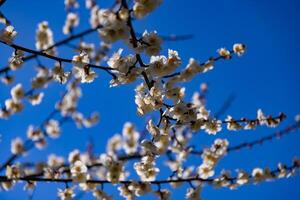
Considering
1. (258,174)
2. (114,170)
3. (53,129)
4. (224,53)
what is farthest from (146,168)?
(53,129)

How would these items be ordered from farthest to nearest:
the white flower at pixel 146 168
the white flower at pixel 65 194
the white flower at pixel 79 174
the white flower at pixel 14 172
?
the white flower at pixel 65 194 < the white flower at pixel 14 172 < the white flower at pixel 79 174 < the white flower at pixel 146 168

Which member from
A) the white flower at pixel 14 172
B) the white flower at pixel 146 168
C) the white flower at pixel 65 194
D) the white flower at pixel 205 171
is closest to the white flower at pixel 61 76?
the white flower at pixel 146 168

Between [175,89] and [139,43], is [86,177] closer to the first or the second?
[175,89]

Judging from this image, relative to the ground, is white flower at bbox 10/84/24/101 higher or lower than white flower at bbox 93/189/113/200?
higher

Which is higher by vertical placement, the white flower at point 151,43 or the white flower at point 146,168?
the white flower at point 151,43

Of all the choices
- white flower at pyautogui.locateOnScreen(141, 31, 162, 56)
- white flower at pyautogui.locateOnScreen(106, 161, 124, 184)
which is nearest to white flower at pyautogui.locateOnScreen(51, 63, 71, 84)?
white flower at pyautogui.locateOnScreen(141, 31, 162, 56)

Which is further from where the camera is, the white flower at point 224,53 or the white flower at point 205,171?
the white flower at point 205,171

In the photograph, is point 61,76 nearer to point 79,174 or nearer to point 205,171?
point 79,174

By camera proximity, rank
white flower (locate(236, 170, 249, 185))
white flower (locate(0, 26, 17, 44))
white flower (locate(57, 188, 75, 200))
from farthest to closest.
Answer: white flower (locate(236, 170, 249, 185)) < white flower (locate(57, 188, 75, 200)) < white flower (locate(0, 26, 17, 44))

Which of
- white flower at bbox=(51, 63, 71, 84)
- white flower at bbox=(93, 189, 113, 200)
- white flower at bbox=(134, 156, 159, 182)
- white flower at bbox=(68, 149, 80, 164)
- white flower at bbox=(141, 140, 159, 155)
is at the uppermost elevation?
white flower at bbox=(68, 149, 80, 164)

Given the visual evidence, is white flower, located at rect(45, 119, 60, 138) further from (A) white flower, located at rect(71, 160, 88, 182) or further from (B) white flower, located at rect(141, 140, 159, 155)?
(B) white flower, located at rect(141, 140, 159, 155)

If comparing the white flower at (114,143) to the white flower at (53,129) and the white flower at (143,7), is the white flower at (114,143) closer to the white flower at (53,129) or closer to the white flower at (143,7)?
the white flower at (53,129)
